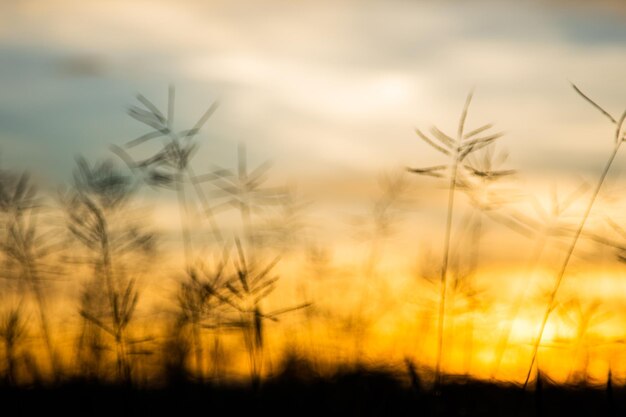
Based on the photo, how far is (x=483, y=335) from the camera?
450 centimetres

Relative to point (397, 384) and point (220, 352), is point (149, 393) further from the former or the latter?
point (397, 384)

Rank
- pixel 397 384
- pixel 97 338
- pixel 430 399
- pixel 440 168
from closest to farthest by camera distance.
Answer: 1. pixel 430 399
2. pixel 440 168
3. pixel 397 384
4. pixel 97 338

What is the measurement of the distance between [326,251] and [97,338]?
64.0 inches

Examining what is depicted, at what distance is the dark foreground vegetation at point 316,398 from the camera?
3.42 meters

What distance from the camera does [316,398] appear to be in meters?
3.78

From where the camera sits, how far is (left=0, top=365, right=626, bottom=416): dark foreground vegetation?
3424mm

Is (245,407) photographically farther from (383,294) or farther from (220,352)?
(383,294)

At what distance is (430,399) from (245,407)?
84cm

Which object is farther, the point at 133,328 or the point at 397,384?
the point at 133,328

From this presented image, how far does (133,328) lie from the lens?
4285mm

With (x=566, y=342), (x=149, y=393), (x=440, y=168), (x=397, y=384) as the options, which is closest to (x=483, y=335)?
(x=566, y=342)

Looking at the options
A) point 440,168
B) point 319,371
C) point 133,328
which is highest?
point 440,168

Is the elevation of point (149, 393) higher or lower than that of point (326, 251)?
lower

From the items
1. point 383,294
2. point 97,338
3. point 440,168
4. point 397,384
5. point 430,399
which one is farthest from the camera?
point 383,294
